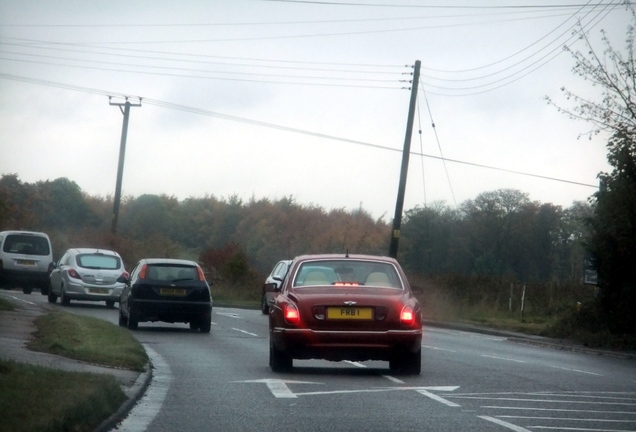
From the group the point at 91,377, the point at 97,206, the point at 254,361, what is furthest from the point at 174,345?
the point at 97,206

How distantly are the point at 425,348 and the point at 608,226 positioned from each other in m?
7.22

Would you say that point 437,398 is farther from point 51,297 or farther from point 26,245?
point 26,245

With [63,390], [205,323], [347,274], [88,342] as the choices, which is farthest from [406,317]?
[205,323]

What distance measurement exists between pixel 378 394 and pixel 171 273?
13.2 meters

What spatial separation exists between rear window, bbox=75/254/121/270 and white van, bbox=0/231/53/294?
4561mm

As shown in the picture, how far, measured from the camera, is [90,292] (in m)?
32.0

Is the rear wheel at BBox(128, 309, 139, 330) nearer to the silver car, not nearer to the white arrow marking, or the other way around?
the silver car

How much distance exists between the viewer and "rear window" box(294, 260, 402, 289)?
15.2 meters

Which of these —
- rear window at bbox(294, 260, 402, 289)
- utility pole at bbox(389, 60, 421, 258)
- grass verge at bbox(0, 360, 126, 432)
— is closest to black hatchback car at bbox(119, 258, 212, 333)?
rear window at bbox(294, 260, 402, 289)

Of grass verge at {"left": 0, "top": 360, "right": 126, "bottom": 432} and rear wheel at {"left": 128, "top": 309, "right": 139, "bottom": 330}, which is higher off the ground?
rear wheel at {"left": 128, "top": 309, "right": 139, "bottom": 330}

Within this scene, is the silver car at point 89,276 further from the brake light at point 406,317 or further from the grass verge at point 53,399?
the grass verge at point 53,399

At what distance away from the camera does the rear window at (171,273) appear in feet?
81.6

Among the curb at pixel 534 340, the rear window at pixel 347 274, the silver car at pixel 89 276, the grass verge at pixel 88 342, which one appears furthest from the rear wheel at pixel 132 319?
→ the curb at pixel 534 340

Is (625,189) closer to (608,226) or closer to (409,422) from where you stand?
(608,226)
